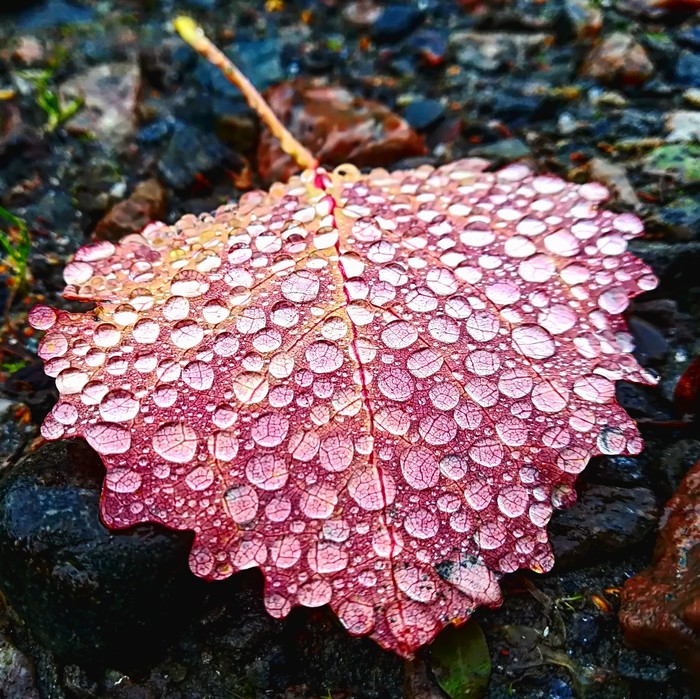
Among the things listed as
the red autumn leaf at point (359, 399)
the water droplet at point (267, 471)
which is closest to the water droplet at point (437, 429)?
the red autumn leaf at point (359, 399)

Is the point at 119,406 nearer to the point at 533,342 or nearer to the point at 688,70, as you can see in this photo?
the point at 533,342

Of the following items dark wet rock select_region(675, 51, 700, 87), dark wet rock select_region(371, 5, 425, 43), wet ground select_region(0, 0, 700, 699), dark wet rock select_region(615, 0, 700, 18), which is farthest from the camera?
dark wet rock select_region(371, 5, 425, 43)

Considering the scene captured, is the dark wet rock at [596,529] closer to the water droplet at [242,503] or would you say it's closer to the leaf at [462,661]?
the leaf at [462,661]

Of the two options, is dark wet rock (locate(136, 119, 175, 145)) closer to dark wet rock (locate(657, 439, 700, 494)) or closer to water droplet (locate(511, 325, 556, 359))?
water droplet (locate(511, 325, 556, 359))

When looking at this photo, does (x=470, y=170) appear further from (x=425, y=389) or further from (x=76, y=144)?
(x=76, y=144)

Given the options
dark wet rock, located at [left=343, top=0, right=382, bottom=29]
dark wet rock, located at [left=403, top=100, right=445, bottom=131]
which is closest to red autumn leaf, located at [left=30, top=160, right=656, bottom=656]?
dark wet rock, located at [left=403, top=100, right=445, bottom=131]

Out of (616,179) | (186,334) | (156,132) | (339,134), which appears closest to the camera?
(186,334)

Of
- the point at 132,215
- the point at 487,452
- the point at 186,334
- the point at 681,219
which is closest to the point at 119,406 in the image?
the point at 186,334
